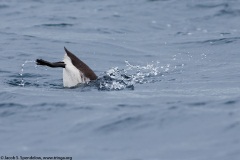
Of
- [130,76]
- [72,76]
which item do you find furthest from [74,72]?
[130,76]

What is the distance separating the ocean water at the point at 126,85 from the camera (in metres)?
7.60

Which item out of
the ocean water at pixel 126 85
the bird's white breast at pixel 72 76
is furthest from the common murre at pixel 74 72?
the ocean water at pixel 126 85

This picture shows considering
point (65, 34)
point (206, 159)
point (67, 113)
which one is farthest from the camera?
point (65, 34)

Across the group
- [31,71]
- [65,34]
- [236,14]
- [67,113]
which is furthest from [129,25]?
[67,113]

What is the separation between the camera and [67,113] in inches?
353

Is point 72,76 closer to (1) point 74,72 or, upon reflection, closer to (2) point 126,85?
(1) point 74,72

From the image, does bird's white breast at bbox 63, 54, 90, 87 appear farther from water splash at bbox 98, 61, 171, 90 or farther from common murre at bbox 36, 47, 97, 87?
water splash at bbox 98, 61, 171, 90

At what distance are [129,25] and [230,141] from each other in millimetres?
11358

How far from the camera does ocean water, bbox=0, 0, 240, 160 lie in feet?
24.9

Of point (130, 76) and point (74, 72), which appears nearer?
point (74, 72)

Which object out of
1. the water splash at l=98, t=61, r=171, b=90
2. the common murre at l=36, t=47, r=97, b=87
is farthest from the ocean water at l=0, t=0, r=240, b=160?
the common murre at l=36, t=47, r=97, b=87

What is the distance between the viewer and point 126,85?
35.9ft

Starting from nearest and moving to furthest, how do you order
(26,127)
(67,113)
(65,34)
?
(26,127) < (67,113) < (65,34)

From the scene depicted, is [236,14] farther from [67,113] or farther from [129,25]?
[67,113]
